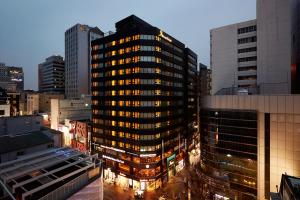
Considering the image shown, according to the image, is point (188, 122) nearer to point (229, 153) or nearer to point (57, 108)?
point (229, 153)

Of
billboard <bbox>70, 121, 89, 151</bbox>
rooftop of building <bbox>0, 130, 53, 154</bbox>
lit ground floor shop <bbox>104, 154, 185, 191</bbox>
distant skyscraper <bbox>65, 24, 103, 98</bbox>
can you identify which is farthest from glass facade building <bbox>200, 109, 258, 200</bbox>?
distant skyscraper <bbox>65, 24, 103, 98</bbox>

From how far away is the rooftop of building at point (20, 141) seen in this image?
40.6 meters

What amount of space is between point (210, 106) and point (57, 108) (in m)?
74.6

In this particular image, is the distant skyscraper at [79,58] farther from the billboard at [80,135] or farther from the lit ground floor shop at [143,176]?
the lit ground floor shop at [143,176]

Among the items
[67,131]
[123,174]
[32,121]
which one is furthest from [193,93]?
[32,121]

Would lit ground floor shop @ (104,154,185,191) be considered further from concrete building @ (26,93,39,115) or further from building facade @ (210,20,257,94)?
concrete building @ (26,93,39,115)

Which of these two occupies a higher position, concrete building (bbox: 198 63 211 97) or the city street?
concrete building (bbox: 198 63 211 97)

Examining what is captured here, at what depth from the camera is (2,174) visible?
23.6 metres

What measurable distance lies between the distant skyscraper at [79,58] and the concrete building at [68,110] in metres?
33.8

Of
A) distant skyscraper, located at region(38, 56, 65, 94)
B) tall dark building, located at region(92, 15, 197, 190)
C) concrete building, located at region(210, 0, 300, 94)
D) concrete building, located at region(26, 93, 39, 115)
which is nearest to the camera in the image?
concrete building, located at region(210, 0, 300, 94)

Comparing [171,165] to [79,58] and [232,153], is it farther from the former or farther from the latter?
[79,58]

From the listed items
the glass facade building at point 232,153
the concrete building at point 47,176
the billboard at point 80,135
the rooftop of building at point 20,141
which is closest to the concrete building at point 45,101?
the billboard at point 80,135

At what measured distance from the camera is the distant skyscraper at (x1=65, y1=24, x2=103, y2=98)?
12775cm

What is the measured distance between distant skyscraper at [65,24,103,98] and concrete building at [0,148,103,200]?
341ft
